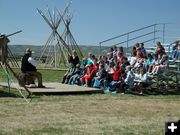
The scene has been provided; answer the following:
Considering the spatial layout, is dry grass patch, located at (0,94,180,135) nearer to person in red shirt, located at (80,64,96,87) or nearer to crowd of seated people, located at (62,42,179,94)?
crowd of seated people, located at (62,42,179,94)

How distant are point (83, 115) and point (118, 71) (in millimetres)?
6541

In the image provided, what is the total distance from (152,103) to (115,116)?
321cm

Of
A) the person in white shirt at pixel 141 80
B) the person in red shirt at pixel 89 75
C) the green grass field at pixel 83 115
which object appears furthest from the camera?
the person in red shirt at pixel 89 75

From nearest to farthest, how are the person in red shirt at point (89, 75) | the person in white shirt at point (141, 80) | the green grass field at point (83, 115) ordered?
the green grass field at point (83, 115) → the person in white shirt at point (141, 80) → the person in red shirt at point (89, 75)

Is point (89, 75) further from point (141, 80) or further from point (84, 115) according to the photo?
point (84, 115)

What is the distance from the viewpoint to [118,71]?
15.5 m

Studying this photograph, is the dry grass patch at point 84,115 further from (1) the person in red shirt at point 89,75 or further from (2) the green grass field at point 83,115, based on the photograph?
(1) the person in red shirt at point 89,75

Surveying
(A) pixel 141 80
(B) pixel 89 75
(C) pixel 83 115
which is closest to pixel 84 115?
(C) pixel 83 115

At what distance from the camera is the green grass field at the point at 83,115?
7184mm

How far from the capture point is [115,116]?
9.06m

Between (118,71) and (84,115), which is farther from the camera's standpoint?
(118,71)

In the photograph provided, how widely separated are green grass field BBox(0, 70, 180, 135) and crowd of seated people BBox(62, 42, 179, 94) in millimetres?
2527

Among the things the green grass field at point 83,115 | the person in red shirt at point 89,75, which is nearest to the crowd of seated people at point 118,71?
the person in red shirt at point 89,75

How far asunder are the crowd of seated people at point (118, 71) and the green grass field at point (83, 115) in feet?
8.29
